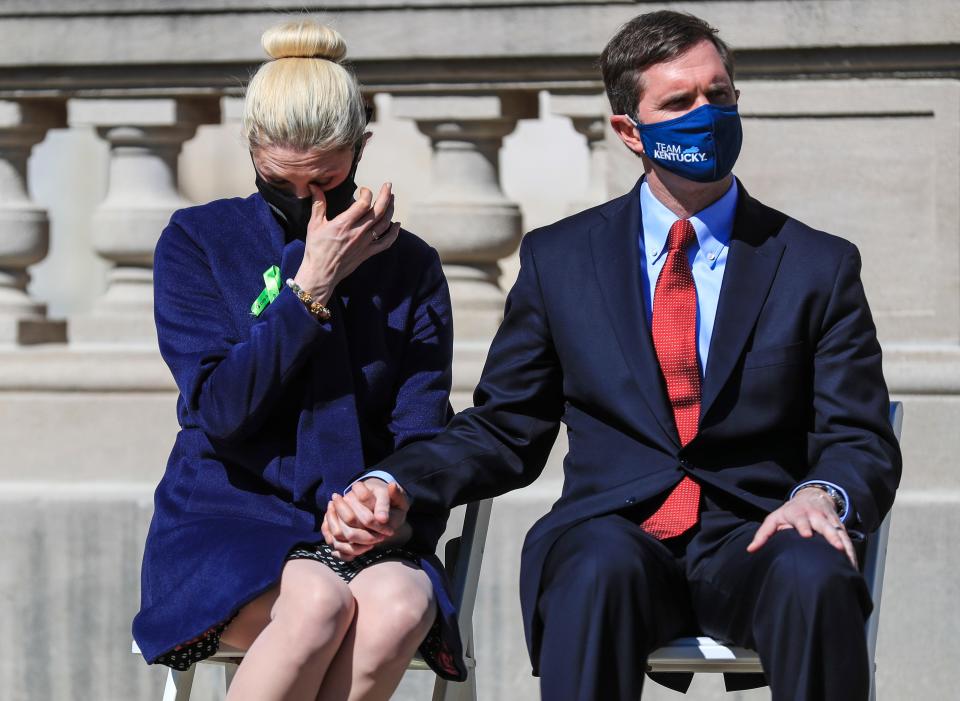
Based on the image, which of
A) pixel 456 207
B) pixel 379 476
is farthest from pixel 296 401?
pixel 456 207

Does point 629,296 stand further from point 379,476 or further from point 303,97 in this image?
point 303,97

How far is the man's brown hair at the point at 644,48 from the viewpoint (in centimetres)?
326

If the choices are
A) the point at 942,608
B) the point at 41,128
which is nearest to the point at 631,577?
the point at 942,608

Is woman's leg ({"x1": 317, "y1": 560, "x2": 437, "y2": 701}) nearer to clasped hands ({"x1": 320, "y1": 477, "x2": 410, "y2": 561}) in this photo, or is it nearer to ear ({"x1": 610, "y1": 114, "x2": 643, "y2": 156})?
clasped hands ({"x1": 320, "y1": 477, "x2": 410, "y2": 561})

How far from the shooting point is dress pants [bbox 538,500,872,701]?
287cm

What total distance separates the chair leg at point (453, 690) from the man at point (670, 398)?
30 cm

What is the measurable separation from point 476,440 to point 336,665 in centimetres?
51

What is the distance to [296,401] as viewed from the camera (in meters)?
3.42

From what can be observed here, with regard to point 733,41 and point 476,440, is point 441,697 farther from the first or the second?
point 733,41

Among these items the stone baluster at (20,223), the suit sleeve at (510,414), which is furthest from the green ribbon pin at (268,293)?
the stone baluster at (20,223)

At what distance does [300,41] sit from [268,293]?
0.49 m

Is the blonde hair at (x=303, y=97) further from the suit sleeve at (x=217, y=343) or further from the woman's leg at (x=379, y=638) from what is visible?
the woman's leg at (x=379, y=638)

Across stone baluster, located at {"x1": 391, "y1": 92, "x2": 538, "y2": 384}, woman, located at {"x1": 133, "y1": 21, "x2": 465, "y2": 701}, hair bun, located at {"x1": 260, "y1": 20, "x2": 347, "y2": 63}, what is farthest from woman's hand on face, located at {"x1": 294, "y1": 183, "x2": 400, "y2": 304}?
stone baluster, located at {"x1": 391, "y1": 92, "x2": 538, "y2": 384}

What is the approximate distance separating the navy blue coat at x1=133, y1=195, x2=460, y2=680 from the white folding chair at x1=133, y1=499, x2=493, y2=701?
0.09m
